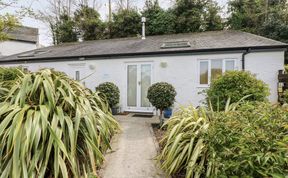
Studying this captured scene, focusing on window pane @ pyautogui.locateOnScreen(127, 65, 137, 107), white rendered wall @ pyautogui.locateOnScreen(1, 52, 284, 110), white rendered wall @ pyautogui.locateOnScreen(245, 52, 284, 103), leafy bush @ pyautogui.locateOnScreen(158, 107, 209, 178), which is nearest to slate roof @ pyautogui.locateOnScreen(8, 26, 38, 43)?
white rendered wall @ pyautogui.locateOnScreen(1, 52, 284, 110)

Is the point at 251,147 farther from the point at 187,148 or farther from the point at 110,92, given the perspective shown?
the point at 110,92

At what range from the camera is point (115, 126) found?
5.82 metres

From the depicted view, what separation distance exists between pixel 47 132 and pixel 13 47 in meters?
24.1

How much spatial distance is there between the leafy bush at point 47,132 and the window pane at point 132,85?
625 cm

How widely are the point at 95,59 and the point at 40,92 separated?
731cm

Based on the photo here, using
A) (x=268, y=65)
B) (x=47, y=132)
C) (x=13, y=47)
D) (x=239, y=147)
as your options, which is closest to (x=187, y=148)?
(x=239, y=147)

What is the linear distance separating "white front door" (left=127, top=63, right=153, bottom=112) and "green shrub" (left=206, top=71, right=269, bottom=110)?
172 inches

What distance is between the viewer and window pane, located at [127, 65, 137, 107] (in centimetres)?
1042

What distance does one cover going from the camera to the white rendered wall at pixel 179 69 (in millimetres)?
8617

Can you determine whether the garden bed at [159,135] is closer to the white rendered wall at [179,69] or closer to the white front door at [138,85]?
the white rendered wall at [179,69]

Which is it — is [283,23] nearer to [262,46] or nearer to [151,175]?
[262,46]

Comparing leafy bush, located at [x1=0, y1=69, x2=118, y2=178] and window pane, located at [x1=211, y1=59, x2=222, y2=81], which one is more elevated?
window pane, located at [x1=211, y1=59, x2=222, y2=81]

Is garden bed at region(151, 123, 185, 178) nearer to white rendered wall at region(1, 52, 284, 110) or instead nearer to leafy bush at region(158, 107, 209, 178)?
leafy bush at region(158, 107, 209, 178)

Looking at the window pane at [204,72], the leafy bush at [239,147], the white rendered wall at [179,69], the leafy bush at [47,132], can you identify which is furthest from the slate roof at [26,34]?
the leafy bush at [239,147]
